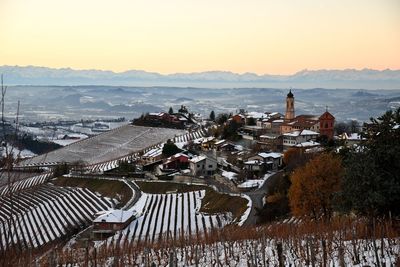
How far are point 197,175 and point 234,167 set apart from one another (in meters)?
2.86

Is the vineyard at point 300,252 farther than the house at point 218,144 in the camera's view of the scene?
No

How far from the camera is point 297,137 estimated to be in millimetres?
39406

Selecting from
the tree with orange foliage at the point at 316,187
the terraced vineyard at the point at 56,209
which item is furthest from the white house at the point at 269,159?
the tree with orange foliage at the point at 316,187

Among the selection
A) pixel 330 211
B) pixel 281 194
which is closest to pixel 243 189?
pixel 281 194

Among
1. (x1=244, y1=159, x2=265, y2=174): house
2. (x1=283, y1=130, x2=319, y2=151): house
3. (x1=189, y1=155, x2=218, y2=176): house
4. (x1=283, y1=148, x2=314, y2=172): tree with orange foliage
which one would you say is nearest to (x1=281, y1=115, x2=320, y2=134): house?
(x1=283, y1=130, x2=319, y2=151): house

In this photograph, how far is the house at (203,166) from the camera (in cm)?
3596

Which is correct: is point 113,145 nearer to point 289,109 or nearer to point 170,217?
point 289,109

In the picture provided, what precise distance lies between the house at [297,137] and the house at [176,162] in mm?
8528

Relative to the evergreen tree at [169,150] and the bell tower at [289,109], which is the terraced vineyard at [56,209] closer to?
the evergreen tree at [169,150]

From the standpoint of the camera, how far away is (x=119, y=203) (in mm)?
29844

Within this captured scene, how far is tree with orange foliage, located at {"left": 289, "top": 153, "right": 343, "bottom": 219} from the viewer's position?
17922 millimetres

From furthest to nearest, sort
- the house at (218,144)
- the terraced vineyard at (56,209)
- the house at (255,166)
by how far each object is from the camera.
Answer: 1. the house at (218,144)
2. the house at (255,166)
3. the terraced vineyard at (56,209)

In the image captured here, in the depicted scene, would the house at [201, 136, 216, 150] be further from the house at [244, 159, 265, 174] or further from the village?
the house at [244, 159, 265, 174]

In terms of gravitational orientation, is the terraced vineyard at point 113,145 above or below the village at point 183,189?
below
